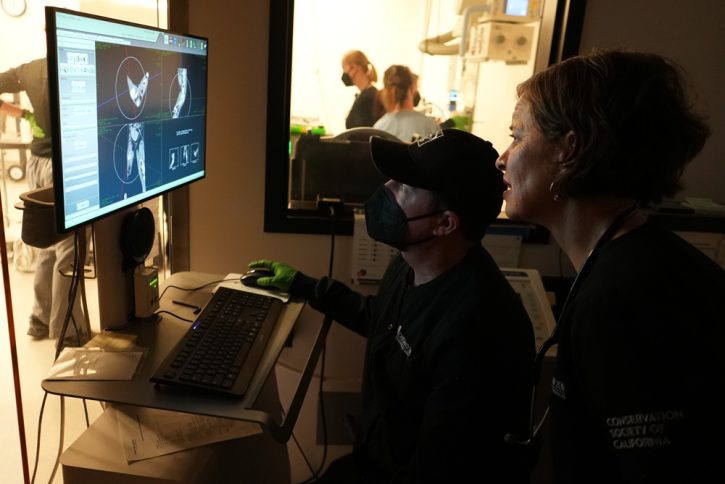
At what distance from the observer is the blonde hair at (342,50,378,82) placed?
249 cm

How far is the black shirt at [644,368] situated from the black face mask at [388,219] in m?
0.51

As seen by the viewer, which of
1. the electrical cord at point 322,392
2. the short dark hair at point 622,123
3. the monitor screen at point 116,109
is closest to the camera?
the short dark hair at point 622,123

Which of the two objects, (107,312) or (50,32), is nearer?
(50,32)

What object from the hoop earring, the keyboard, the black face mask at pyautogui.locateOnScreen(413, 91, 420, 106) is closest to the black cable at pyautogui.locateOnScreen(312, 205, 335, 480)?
the keyboard

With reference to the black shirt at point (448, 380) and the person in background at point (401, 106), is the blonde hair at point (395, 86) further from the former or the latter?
the black shirt at point (448, 380)

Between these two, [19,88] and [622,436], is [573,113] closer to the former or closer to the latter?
[622,436]

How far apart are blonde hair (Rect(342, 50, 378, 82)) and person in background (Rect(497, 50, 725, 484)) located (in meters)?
1.56

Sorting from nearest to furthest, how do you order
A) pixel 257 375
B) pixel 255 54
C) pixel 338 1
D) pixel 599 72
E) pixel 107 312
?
pixel 599 72 → pixel 257 375 → pixel 107 312 → pixel 255 54 → pixel 338 1

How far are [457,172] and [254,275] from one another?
72 centimetres

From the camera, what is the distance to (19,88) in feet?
4.07

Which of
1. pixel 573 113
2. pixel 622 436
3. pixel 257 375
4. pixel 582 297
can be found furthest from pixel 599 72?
pixel 257 375

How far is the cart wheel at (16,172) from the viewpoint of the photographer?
1.25m

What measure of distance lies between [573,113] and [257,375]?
0.80m

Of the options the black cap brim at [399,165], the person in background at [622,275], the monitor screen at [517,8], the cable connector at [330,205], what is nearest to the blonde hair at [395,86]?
the monitor screen at [517,8]
